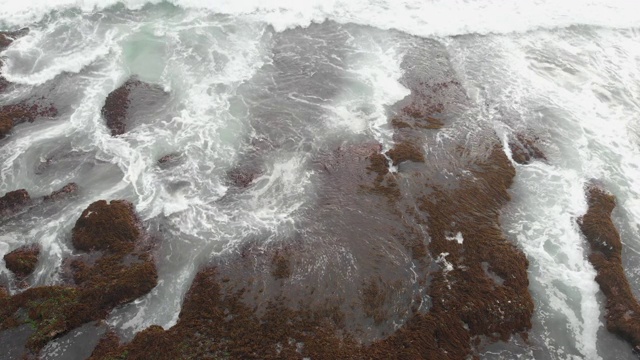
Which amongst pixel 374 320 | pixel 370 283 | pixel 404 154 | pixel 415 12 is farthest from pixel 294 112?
pixel 415 12

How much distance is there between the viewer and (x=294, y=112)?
28.2 meters

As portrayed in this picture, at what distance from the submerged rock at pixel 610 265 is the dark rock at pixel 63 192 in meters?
27.2

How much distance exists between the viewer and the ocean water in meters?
20.9

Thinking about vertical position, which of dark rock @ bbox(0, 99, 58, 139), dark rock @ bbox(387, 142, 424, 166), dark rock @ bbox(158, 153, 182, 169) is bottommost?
dark rock @ bbox(158, 153, 182, 169)

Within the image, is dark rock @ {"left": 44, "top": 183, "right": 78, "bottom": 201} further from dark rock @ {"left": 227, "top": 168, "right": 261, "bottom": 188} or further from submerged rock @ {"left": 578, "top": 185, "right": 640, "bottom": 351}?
submerged rock @ {"left": 578, "top": 185, "right": 640, "bottom": 351}

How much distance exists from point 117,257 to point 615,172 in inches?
1127

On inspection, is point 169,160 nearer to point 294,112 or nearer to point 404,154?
point 294,112

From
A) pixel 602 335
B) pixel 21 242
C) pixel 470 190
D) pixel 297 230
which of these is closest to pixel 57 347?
pixel 21 242

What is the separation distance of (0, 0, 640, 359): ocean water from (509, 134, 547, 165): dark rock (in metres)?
0.64

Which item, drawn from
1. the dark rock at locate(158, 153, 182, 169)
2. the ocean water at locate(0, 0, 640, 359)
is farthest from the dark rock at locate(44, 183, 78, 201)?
the dark rock at locate(158, 153, 182, 169)

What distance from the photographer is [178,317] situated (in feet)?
59.3

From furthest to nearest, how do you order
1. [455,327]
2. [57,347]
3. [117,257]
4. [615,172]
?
[615,172] < [117,257] < [455,327] < [57,347]

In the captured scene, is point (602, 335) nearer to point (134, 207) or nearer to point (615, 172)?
point (615, 172)

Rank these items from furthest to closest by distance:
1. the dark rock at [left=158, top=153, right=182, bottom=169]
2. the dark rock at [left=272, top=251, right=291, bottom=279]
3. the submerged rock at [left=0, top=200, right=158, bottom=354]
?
the dark rock at [left=158, top=153, right=182, bottom=169], the dark rock at [left=272, top=251, right=291, bottom=279], the submerged rock at [left=0, top=200, right=158, bottom=354]
